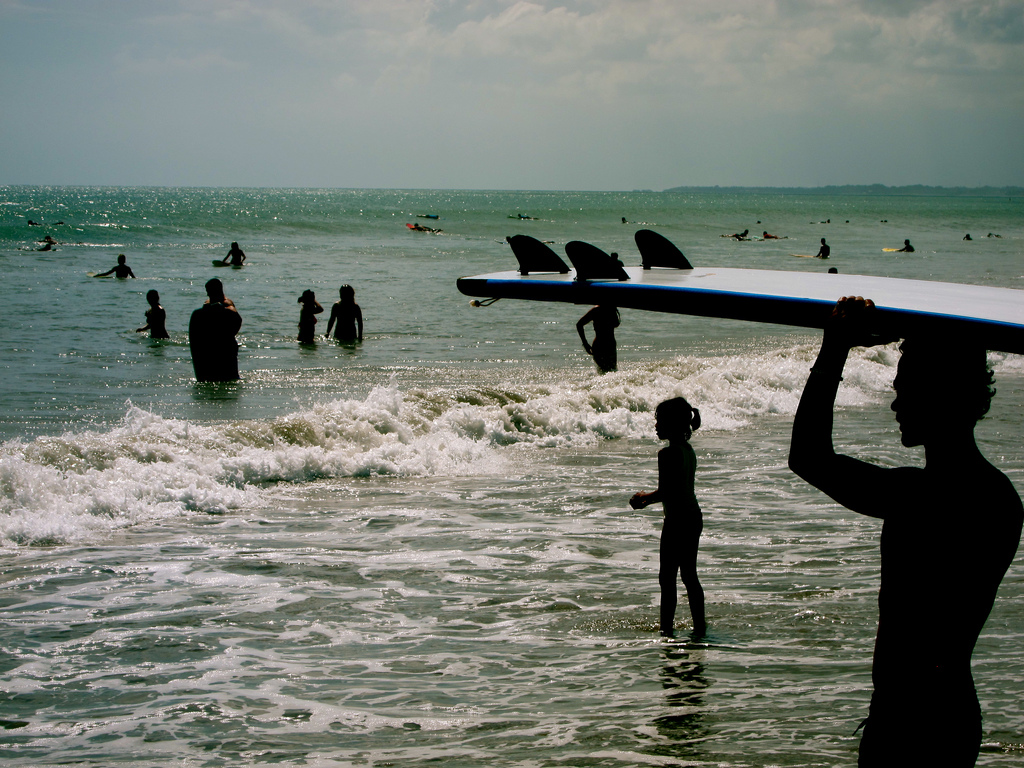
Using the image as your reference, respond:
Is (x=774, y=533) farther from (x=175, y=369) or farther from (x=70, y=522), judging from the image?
(x=175, y=369)

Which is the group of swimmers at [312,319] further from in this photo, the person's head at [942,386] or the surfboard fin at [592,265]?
the person's head at [942,386]

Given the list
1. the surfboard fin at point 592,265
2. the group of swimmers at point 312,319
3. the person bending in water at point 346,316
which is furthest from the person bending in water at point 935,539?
the person bending in water at point 346,316

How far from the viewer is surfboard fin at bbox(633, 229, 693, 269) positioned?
11.7 ft

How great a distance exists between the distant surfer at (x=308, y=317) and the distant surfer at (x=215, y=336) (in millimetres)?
5165

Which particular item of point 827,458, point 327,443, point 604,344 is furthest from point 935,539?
point 604,344

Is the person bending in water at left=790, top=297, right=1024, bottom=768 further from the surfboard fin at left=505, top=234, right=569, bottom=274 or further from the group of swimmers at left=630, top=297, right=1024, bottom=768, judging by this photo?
the surfboard fin at left=505, top=234, right=569, bottom=274

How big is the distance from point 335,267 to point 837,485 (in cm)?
4556

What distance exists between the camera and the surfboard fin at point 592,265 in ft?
10.2

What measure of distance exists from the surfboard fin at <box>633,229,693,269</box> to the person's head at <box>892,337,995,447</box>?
1.26 metres

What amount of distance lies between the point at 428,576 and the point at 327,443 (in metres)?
4.31

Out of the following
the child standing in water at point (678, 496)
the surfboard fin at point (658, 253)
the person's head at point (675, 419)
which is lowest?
the child standing in water at point (678, 496)

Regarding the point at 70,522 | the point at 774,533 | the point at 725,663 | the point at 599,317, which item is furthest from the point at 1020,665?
the point at 599,317

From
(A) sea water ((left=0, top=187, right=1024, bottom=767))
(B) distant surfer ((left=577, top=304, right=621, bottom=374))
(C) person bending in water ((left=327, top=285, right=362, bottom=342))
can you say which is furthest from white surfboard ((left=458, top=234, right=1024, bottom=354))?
(C) person bending in water ((left=327, top=285, right=362, bottom=342))

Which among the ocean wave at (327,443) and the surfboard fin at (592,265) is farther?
the ocean wave at (327,443)
